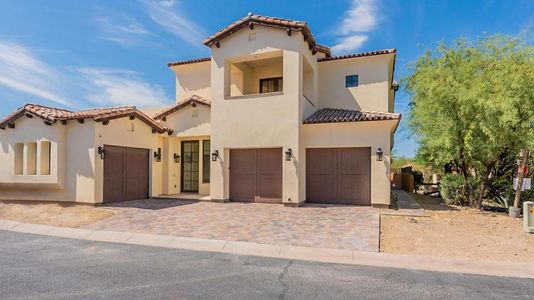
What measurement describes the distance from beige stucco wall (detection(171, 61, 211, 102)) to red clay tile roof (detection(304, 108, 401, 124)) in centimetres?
735

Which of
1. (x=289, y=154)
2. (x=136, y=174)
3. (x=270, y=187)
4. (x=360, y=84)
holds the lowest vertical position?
(x=270, y=187)

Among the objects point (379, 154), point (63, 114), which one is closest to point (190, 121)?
point (63, 114)

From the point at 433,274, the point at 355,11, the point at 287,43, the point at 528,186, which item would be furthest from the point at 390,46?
the point at 433,274

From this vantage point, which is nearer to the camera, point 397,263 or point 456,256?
point 397,263

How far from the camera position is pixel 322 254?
7320 millimetres

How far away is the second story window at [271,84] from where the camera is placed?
57.9 feet

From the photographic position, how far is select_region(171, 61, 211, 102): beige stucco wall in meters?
19.4

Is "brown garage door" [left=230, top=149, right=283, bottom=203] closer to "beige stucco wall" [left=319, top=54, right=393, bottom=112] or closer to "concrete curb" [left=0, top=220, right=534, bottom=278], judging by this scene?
"beige stucco wall" [left=319, top=54, right=393, bottom=112]

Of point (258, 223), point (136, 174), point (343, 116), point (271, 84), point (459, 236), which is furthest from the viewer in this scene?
point (271, 84)

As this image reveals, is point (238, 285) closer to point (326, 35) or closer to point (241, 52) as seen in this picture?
point (241, 52)

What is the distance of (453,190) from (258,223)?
36.4 feet

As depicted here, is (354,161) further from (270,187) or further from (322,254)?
(322,254)

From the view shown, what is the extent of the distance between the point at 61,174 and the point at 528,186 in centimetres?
2010

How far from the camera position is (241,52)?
15.3 metres
